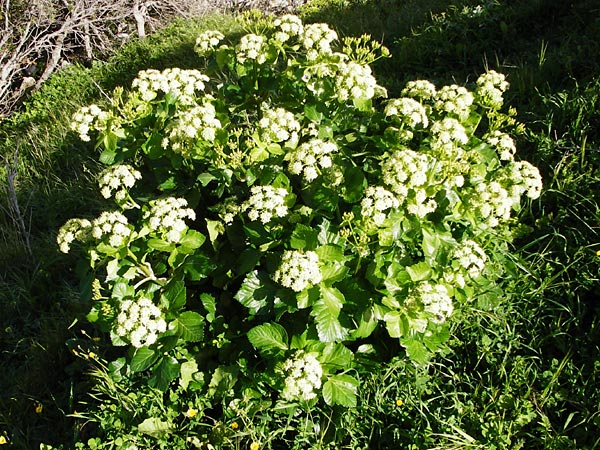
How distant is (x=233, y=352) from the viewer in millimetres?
2617

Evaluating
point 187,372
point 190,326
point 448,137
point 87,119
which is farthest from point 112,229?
point 448,137

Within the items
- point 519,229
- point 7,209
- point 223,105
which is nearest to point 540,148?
point 519,229

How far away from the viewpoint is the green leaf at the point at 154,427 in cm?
254

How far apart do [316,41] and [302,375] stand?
1504 millimetres

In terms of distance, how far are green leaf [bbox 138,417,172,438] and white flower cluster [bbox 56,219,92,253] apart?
830 mm

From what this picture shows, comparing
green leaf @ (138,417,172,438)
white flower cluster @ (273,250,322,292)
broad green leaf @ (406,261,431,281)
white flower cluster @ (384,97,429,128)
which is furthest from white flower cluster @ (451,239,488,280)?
green leaf @ (138,417,172,438)

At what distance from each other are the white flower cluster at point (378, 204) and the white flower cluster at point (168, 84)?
100 cm

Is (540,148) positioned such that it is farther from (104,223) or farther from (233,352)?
(104,223)

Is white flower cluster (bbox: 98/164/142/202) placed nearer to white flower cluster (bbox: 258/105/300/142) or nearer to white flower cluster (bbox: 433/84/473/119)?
white flower cluster (bbox: 258/105/300/142)

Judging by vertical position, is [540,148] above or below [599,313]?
above

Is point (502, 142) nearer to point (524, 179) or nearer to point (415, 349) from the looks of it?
point (524, 179)

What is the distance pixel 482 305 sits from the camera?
2.70m

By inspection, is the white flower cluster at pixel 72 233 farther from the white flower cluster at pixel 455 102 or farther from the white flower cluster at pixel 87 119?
Answer: the white flower cluster at pixel 455 102

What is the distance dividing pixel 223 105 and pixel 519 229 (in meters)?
1.60
